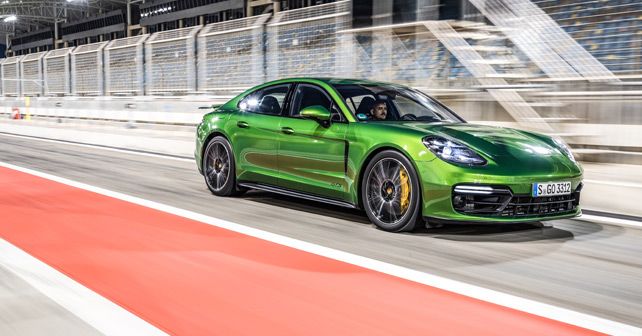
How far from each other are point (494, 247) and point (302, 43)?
53.2 ft

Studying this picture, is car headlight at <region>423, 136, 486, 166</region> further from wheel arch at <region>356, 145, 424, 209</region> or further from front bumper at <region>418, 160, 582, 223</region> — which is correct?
wheel arch at <region>356, 145, 424, 209</region>

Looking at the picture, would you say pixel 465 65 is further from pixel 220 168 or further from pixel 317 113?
pixel 317 113

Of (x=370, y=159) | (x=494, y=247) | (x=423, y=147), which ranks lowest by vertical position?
(x=494, y=247)

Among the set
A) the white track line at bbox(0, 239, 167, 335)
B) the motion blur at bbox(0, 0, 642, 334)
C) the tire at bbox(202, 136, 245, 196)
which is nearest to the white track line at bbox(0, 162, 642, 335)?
the motion blur at bbox(0, 0, 642, 334)

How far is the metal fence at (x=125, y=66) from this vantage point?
26.4 metres

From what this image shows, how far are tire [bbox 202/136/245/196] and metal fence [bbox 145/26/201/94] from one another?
15888 millimetres

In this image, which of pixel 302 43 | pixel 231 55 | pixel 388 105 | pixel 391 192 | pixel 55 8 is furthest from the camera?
pixel 55 8

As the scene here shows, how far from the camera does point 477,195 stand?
559 cm

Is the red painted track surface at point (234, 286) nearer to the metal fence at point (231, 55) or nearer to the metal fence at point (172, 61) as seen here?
the metal fence at point (231, 55)

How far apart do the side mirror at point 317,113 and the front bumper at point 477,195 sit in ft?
3.94

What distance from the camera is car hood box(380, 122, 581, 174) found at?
574cm

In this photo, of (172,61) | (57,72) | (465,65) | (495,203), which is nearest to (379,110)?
(495,203)

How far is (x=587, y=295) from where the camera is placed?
4.20 m

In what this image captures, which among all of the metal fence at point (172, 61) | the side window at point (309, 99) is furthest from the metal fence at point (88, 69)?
the side window at point (309, 99)
